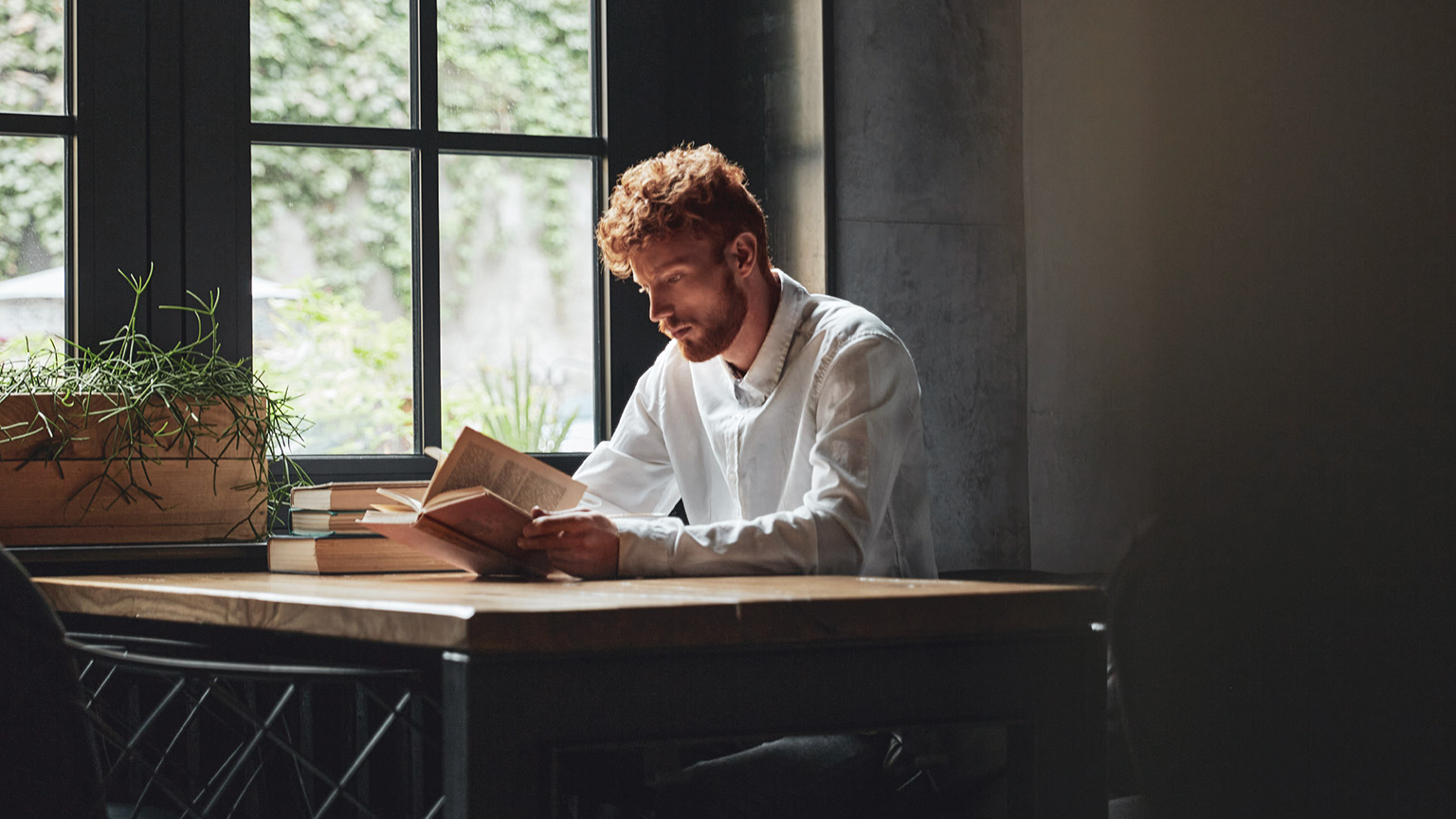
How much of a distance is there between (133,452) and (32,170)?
848 millimetres

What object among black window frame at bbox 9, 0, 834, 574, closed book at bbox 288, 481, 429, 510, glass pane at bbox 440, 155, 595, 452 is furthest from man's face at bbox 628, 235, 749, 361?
glass pane at bbox 440, 155, 595, 452

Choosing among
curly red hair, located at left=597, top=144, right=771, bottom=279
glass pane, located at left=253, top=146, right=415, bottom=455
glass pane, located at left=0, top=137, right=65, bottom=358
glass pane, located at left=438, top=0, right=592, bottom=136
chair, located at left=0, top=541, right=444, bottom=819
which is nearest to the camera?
chair, located at left=0, top=541, right=444, bottom=819

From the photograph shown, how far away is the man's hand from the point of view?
6.43 ft

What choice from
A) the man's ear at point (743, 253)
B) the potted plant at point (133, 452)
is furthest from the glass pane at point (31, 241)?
the man's ear at point (743, 253)

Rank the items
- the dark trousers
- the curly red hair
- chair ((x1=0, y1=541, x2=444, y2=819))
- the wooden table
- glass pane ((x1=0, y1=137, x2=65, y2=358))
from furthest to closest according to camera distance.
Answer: glass pane ((x1=0, y1=137, x2=65, y2=358)), the curly red hair, chair ((x1=0, y1=541, x2=444, y2=819)), the dark trousers, the wooden table

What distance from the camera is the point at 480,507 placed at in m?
1.90

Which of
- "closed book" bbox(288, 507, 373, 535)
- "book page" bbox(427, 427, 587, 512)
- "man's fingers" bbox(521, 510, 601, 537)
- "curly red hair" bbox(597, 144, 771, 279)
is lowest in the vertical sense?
"closed book" bbox(288, 507, 373, 535)

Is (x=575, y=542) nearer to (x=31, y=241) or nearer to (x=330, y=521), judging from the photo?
(x=330, y=521)

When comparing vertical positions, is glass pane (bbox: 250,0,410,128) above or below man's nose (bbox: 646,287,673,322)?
above

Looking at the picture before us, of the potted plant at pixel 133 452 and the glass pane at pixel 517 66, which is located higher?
the glass pane at pixel 517 66

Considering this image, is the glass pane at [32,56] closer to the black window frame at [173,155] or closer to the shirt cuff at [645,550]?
the black window frame at [173,155]

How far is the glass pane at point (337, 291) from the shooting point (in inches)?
118

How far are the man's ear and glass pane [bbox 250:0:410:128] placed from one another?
950 mm

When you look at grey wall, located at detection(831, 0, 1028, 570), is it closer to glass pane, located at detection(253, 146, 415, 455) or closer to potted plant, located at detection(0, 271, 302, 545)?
glass pane, located at detection(253, 146, 415, 455)
